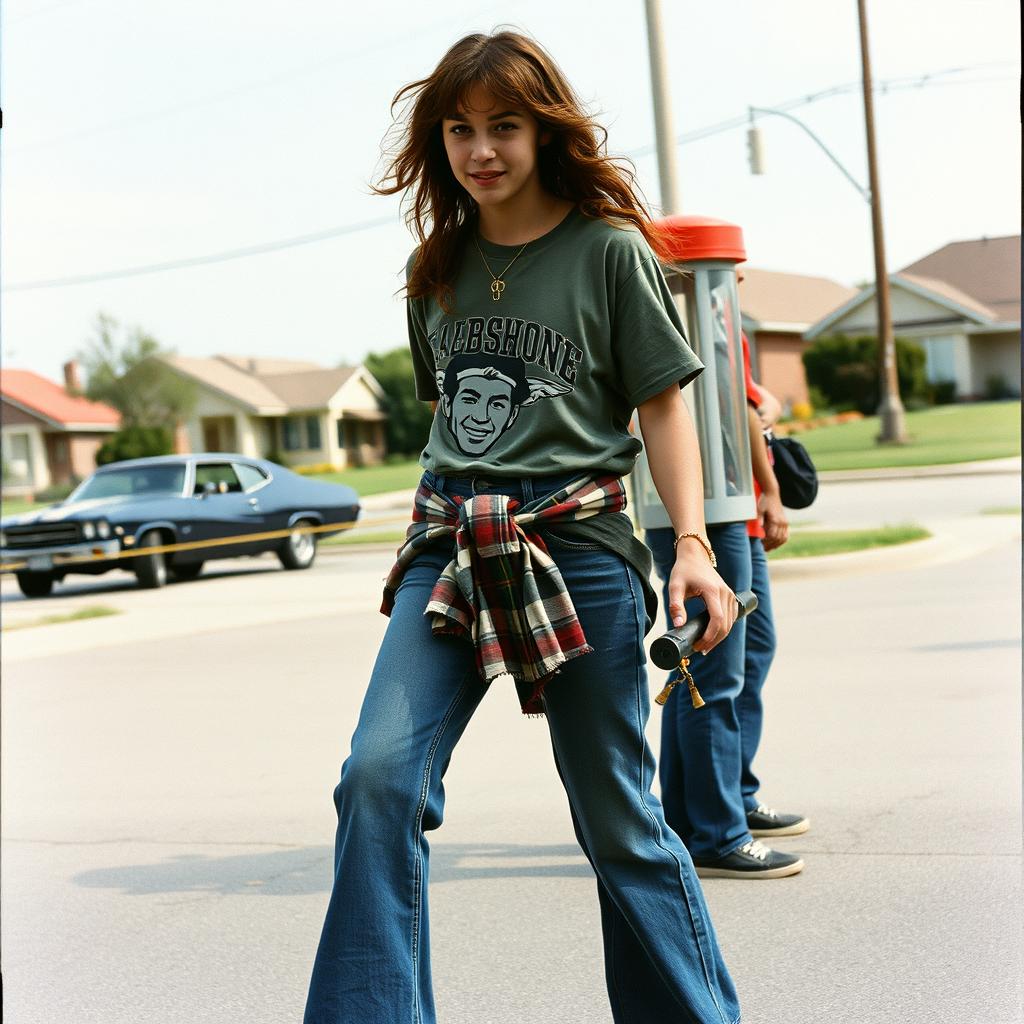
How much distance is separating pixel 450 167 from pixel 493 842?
2.91 meters

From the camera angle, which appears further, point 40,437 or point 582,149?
point 40,437

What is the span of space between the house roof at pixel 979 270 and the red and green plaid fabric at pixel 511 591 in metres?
55.6

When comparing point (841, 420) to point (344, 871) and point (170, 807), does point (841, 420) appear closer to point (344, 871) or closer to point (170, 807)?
point (170, 807)

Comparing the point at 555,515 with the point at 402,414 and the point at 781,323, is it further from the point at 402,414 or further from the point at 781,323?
the point at 402,414

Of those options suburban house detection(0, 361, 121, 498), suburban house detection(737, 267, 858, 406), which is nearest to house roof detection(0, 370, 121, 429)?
suburban house detection(0, 361, 121, 498)

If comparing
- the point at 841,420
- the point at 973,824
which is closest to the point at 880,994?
the point at 973,824

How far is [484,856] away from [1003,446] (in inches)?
1343

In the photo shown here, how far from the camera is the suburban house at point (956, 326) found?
54406mm

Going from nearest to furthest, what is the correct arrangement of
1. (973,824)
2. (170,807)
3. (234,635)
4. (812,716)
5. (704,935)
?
(704,935) → (973,824) → (170,807) → (812,716) → (234,635)

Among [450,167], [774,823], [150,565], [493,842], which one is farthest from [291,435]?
[450,167]

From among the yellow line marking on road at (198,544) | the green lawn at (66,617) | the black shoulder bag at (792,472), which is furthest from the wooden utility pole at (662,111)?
the black shoulder bag at (792,472)

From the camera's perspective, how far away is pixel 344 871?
8.27 feet

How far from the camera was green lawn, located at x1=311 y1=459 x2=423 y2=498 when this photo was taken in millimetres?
46562

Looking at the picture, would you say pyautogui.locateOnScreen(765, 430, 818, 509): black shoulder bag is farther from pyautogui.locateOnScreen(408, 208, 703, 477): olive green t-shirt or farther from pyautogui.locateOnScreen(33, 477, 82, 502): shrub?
pyautogui.locateOnScreen(33, 477, 82, 502): shrub
